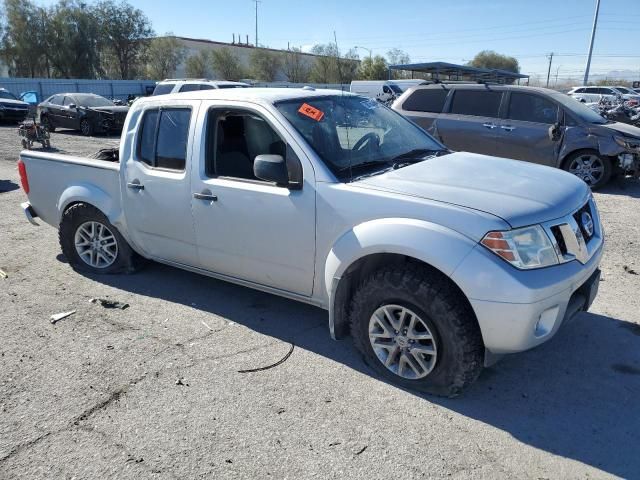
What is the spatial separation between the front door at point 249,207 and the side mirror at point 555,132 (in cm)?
656

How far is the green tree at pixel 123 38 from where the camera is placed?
53.2m

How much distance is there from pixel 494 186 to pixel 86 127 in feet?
61.9

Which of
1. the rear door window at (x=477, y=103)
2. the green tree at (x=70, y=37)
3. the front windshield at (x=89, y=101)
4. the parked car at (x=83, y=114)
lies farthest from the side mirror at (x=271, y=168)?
the green tree at (x=70, y=37)

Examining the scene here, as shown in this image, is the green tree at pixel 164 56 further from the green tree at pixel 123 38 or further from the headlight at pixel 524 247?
the headlight at pixel 524 247

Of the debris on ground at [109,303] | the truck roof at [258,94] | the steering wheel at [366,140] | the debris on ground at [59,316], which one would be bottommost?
the debris on ground at [59,316]

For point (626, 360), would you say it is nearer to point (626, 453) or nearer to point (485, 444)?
point (626, 453)

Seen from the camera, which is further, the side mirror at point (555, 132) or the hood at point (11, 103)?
the hood at point (11, 103)

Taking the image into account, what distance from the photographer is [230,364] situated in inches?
146

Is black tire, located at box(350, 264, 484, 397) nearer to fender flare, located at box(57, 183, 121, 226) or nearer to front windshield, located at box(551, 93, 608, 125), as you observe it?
fender flare, located at box(57, 183, 121, 226)

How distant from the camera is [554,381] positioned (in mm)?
3445

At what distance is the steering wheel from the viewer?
395 cm

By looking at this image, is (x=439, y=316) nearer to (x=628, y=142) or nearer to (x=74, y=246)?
(x=74, y=246)

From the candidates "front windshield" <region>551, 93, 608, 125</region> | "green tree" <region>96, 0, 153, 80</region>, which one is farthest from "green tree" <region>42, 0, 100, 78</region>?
"front windshield" <region>551, 93, 608, 125</region>

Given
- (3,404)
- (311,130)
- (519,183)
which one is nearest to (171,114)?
(311,130)
